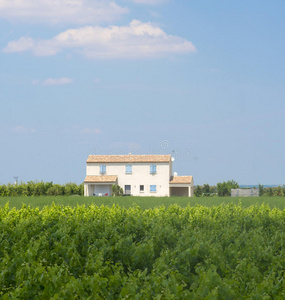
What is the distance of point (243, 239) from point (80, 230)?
3.44 m

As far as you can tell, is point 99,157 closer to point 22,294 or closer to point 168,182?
point 168,182

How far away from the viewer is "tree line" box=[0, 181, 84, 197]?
46500 millimetres

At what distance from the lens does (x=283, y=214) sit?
14047 mm

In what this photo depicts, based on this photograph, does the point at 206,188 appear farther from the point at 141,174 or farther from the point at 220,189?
the point at 141,174

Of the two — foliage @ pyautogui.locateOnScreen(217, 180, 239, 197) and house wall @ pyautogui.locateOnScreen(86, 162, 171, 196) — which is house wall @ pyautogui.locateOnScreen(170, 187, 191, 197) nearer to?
house wall @ pyautogui.locateOnScreen(86, 162, 171, 196)

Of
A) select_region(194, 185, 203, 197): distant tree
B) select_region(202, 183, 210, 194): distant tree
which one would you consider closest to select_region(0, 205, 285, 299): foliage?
select_region(194, 185, 203, 197): distant tree

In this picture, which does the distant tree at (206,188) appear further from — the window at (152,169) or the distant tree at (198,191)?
Answer: the window at (152,169)

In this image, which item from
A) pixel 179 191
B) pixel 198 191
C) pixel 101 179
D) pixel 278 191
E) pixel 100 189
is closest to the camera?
pixel 101 179

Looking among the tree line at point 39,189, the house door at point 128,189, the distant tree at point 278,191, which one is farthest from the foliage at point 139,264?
the distant tree at point 278,191

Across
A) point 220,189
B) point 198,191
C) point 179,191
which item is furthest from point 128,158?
point 220,189

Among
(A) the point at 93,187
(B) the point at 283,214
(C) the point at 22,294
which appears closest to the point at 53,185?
(A) the point at 93,187

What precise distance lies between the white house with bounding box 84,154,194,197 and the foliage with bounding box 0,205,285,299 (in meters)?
45.2

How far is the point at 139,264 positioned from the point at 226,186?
55.8 metres

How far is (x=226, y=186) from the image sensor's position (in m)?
61.4
